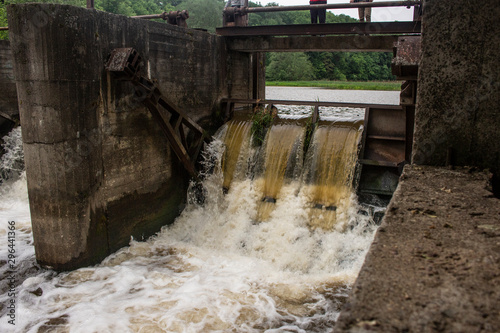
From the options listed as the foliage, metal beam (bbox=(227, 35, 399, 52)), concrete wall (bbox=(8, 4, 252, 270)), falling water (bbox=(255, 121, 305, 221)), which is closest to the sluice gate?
falling water (bbox=(255, 121, 305, 221))

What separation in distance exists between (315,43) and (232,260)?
477 centimetres

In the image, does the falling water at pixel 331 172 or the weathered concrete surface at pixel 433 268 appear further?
the falling water at pixel 331 172

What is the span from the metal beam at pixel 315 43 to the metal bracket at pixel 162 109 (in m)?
2.40

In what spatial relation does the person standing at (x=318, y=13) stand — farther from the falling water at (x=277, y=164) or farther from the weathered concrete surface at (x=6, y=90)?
the weathered concrete surface at (x=6, y=90)

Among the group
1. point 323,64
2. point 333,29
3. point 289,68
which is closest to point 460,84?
point 333,29

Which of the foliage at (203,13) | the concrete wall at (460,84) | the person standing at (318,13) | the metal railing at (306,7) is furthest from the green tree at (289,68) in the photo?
the concrete wall at (460,84)

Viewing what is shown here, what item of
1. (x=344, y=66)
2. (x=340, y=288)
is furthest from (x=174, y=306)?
(x=344, y=66)

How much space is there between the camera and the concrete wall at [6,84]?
9.31 meters

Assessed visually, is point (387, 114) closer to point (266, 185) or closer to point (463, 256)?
point (266, 185)

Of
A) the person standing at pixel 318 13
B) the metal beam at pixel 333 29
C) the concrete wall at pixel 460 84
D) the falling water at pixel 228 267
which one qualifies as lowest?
the falling water at pixel 228 267

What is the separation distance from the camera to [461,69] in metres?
2.86

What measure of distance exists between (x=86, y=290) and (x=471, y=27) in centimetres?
508

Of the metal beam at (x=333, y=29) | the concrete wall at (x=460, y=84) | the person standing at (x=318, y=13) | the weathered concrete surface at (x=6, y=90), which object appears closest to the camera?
the concrete wall at (x=460, y=84)

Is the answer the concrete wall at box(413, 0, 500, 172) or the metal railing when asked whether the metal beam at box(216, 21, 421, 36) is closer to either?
the metal railing
